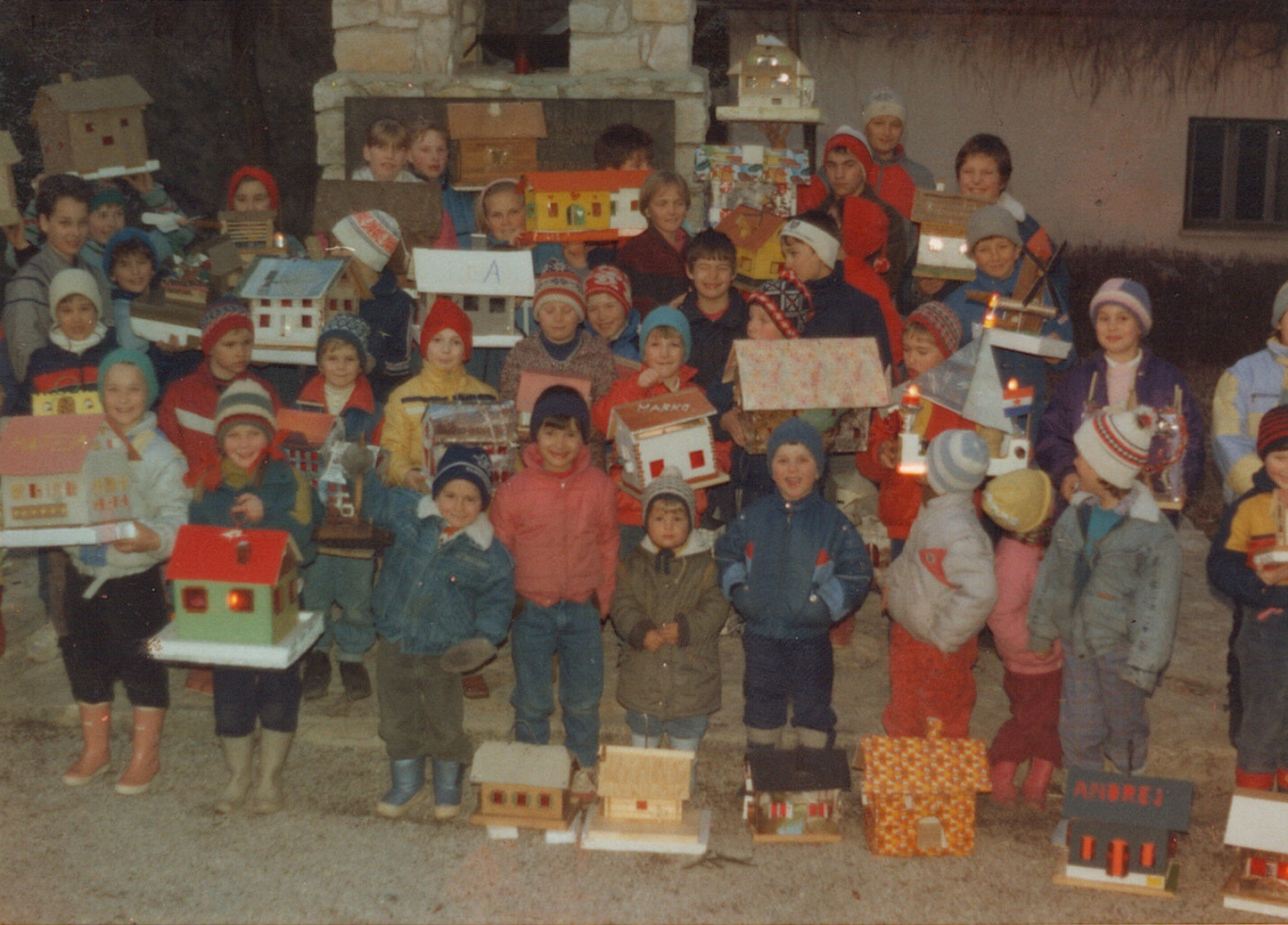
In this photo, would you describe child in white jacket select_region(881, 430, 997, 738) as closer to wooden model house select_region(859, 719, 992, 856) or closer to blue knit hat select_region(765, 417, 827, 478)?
wooden model house select_region(859, 719, 992, 856)

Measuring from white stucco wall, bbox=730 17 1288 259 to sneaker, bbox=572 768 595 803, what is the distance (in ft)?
32.0

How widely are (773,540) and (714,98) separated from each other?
10312 millimetres

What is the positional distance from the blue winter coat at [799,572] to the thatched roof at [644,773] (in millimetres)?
713

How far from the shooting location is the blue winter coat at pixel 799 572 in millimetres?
5742

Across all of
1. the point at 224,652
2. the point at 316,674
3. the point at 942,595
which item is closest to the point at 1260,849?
the point at 942,595

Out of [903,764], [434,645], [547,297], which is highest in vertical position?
[547,297]

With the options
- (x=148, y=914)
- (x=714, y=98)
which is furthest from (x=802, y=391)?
(x=714, y=98)

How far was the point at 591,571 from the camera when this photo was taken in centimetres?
591

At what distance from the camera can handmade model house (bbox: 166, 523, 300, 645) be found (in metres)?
5.47

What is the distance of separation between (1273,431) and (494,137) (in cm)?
497

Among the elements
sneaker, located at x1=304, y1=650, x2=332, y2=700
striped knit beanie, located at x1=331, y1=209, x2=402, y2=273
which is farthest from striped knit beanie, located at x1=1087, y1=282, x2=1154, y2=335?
sneaker, located at x1=304, y1=650, x2=332, y2=700

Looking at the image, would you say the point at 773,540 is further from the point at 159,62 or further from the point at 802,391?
the point at 159,62

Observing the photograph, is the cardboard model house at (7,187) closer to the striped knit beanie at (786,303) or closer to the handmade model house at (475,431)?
the handmade model house at (475,431)

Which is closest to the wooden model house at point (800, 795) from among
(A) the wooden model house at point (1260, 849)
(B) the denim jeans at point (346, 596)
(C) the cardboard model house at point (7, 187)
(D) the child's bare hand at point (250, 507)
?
(A) the wooden model house at point (1260, 849)
